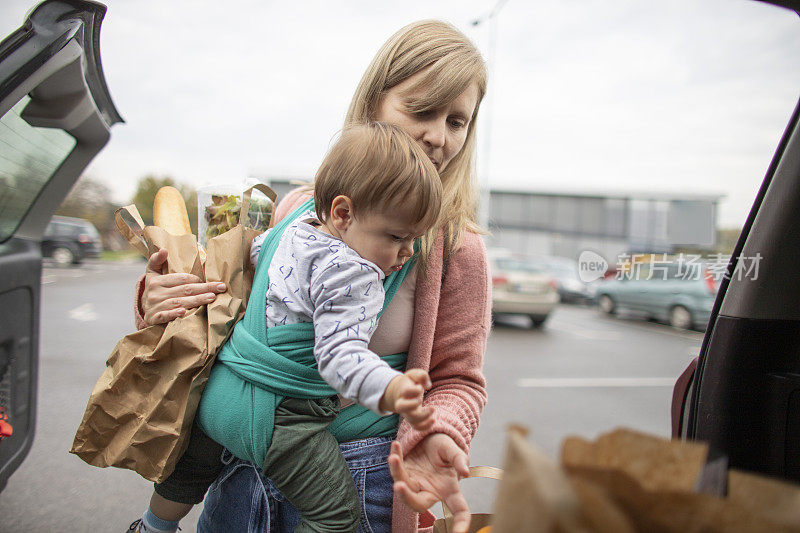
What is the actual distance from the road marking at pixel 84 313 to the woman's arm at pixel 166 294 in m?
8.60

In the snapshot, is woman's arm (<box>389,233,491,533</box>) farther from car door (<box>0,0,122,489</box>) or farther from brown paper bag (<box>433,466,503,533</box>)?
car door (<box>0,0,122,489</box>)

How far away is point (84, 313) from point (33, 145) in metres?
8.59

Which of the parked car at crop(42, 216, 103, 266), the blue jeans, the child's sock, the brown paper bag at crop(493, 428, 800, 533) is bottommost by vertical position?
the parked car at crop(42, 216, 103, 266)

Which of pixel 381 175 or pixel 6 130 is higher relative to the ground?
pixel 6 130

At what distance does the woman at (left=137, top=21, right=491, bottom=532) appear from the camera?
1.27 metres

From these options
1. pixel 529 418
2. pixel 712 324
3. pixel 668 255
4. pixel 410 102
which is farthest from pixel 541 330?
pixel 410 102

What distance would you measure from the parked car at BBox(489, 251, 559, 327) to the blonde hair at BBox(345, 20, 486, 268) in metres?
9.08

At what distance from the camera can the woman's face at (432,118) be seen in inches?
50.6

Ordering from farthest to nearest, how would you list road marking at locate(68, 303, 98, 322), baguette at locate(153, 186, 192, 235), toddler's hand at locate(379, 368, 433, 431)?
road marking at locate(68, 303, 98, 322) → baguette at locate(153, 186, 192, 235) → toddler's hand at locate(379, 368, 433, 431)

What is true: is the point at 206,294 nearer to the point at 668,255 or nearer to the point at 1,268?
the point at 1,268

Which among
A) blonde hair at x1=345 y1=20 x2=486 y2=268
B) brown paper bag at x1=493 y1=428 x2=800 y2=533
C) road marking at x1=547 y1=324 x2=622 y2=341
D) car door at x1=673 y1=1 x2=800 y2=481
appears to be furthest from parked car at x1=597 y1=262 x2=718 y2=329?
brown paper bag at x1=493 y1=428 x2=800 y2=533

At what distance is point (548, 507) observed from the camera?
43 centimetres

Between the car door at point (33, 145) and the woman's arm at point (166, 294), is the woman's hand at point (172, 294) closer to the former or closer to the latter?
the woman's arm at point (166, 294)

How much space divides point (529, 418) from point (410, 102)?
4.69m
